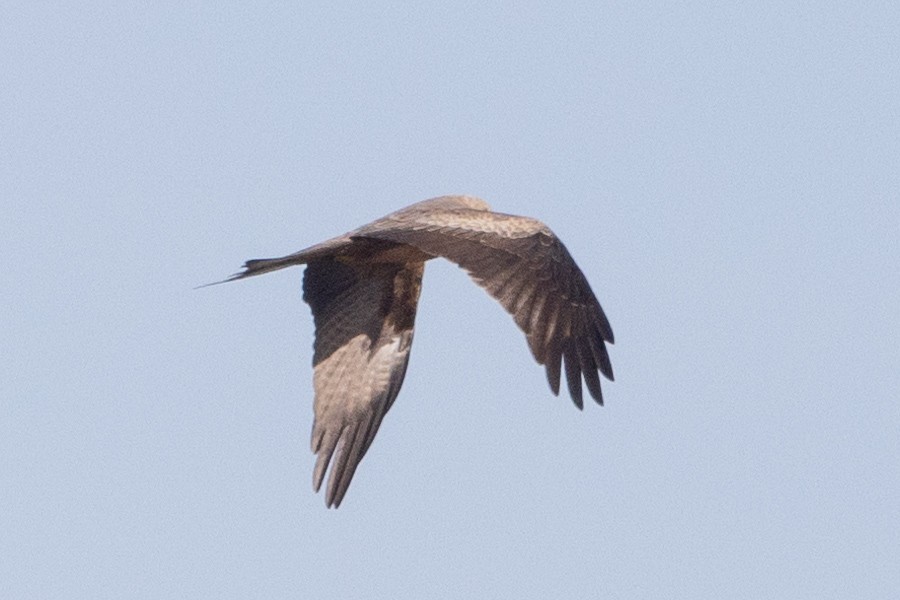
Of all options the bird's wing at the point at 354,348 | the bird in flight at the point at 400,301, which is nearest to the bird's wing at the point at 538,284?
the bird in flight at the point at 400,301

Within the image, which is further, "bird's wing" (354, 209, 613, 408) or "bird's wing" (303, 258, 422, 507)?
"bird's wing" (303, 258, 422, 507)

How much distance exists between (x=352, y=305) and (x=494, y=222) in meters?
1.69

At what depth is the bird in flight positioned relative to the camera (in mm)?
15227

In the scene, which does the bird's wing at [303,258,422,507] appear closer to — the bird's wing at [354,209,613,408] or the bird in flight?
the bird in flight

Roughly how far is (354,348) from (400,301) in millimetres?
508

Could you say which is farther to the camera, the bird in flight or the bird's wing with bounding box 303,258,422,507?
the bird's wing with bounding box 303,258,422,507

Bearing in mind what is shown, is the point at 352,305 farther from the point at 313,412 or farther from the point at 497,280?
the point at 497,280

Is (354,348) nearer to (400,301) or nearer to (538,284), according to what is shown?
(400,301)

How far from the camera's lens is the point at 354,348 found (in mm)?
17047

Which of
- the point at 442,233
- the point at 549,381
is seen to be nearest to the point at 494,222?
the point at 442,233

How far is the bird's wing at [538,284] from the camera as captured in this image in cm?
1513

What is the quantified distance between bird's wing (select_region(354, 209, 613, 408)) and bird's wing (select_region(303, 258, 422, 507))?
44.0 inches

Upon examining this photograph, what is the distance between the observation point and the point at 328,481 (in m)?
16.4

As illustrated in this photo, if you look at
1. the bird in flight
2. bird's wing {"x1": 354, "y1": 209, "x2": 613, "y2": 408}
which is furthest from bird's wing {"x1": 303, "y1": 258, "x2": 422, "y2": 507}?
bird's wing {"x1": 354, "y1": 209, "x2": 613, "y2": 408}
